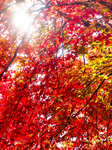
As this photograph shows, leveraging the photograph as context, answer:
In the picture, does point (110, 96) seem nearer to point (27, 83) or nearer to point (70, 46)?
point (70, 46)

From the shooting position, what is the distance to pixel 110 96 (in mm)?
5504

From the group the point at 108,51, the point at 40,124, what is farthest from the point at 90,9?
Answer: the point at 40,124

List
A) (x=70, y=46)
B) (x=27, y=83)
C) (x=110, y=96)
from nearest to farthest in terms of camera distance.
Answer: (x=110, y=96) < (x=70, y=46) < (x=27, y=83)

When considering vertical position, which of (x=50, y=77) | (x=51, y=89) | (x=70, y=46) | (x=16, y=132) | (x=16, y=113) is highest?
(x=70, y=46)

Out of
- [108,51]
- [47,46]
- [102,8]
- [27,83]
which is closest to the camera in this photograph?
[102,8]

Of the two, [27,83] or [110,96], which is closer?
[110,96]

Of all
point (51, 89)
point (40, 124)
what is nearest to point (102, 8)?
point (51, 89)

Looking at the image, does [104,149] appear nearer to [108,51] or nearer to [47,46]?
[108,51]

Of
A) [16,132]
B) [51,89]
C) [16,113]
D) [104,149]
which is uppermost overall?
[51,89]

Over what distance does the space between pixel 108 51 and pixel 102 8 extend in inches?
64.8

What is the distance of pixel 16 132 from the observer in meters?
7.96

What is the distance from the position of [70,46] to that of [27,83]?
11.5ft

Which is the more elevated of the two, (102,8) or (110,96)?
(102,8)

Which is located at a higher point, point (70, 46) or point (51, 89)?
point (70, 46)
